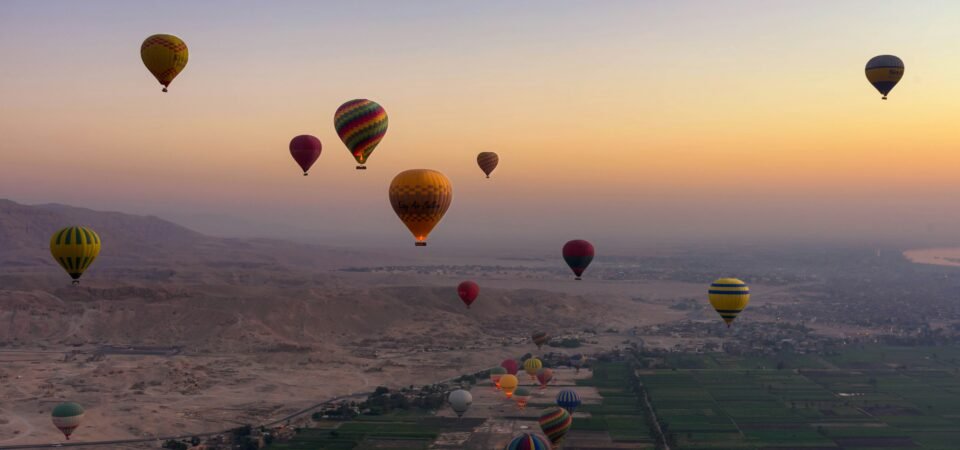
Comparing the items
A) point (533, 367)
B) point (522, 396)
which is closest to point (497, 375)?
point (522, 396)

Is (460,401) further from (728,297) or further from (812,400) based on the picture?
(812,400)

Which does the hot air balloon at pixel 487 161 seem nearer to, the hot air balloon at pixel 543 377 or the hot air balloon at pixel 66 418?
the hot air balloon at pixel 543 377

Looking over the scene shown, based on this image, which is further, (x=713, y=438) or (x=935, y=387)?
(x=935, y=387)

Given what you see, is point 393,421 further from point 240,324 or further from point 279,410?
point 240,324

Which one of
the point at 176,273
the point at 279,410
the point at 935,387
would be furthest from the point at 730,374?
the point at 176,273

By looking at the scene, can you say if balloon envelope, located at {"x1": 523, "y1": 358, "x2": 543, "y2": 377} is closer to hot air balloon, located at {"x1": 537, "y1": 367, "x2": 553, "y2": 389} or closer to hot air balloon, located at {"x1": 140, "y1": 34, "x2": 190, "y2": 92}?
hot air balloon, located at {"x1": 537, "y1": 367, "x2": 553, "y2": 389}

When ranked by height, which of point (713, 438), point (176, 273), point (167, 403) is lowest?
point (713, 438)
